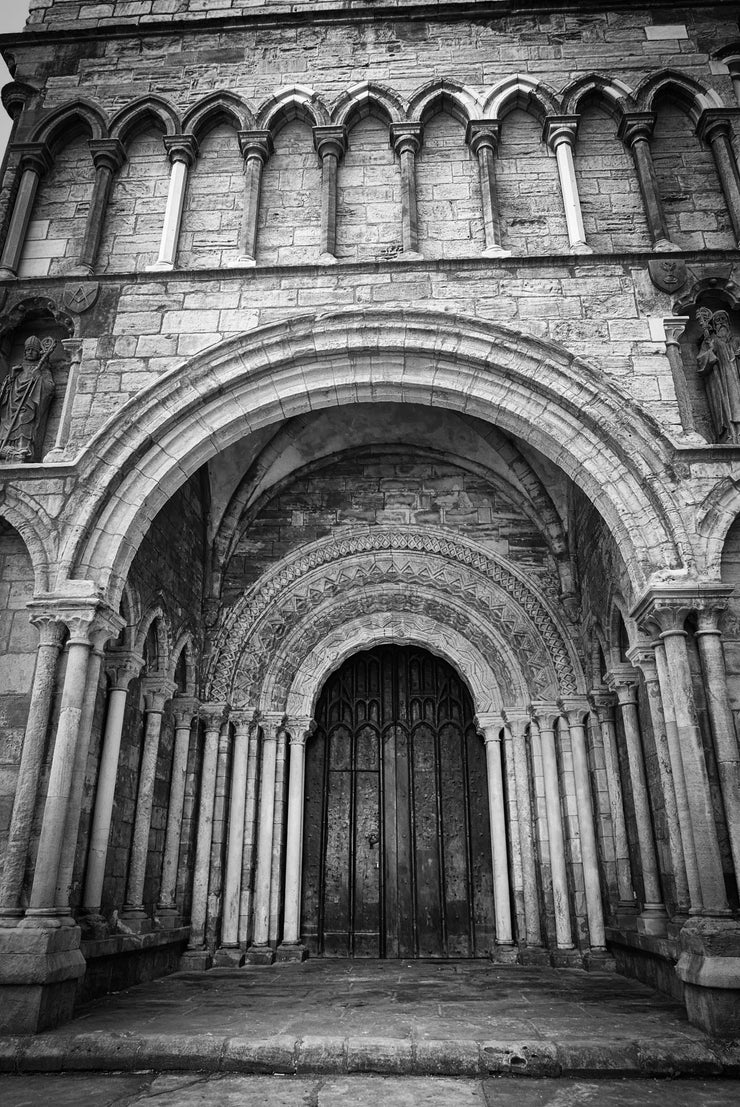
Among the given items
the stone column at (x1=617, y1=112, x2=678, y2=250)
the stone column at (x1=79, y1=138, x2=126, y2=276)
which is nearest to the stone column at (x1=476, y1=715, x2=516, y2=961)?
the stone column at (x1=617, y1=112, x2=678, y2=250)

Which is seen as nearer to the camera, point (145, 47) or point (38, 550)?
point (38, 550)

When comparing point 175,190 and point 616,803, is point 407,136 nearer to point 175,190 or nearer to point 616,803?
point 175,190

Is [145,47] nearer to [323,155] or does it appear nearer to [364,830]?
[323,155]

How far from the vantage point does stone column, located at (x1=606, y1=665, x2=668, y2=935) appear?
250 inches

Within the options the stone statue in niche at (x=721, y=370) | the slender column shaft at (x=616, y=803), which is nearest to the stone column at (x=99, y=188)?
the stone statue in niche at (x=721, y=370)

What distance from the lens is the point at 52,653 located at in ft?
18.5

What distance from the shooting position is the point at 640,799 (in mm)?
6789

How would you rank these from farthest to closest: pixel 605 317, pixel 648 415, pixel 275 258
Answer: pixel 275 258 → pixel 605 317 → pixel 648 415

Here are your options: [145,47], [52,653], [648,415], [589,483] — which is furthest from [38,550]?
[145,47]

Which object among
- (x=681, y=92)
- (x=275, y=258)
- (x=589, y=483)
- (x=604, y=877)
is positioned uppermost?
(x=681, y=92)

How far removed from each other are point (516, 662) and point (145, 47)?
23.8 ft

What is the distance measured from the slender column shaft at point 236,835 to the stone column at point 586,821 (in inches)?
129

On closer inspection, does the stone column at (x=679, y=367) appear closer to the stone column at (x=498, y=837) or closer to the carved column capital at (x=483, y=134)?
the carved column capital at (x=483, y=134)

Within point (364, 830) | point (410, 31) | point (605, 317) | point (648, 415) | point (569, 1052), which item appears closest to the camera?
point (569, 1052)
